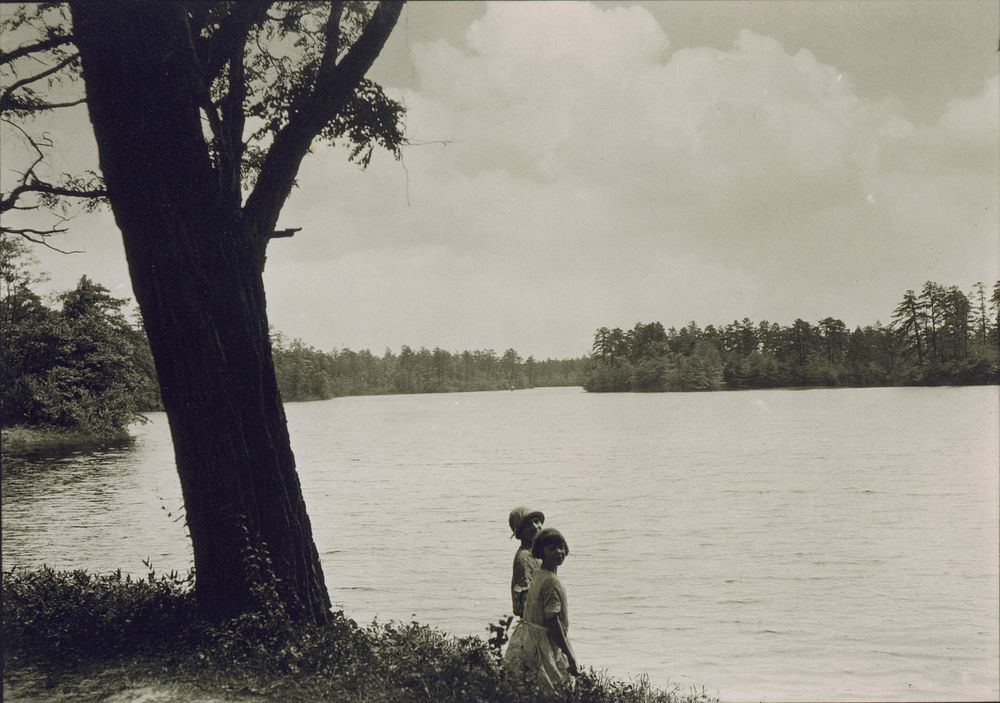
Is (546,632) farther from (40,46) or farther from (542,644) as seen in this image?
(40,46)

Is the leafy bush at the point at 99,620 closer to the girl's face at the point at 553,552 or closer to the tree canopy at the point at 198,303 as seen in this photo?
the tree canopy at the point at 198,303

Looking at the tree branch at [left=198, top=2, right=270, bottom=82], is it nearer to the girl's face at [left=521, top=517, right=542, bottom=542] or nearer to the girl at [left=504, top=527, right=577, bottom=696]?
the girl's face at [left=521, top=517, right=542, bottom=542]

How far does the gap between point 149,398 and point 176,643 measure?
47.8 metres

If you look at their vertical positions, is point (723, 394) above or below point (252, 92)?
below

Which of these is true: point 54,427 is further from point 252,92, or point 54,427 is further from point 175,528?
point 252,92

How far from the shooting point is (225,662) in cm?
520

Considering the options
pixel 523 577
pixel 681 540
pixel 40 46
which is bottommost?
pixel 681 540

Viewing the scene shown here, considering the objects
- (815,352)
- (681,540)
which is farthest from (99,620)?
(815,352)

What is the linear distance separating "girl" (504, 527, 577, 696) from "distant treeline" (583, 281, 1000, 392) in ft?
32.0

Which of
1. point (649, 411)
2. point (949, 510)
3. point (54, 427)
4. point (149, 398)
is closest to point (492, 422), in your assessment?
point (649, 411)

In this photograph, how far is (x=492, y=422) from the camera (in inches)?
2633

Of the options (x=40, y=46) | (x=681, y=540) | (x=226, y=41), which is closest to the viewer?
(x=226, y=41)

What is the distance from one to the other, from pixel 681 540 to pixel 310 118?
1737 centimetres

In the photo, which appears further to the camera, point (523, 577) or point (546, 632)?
point (523, 577)
